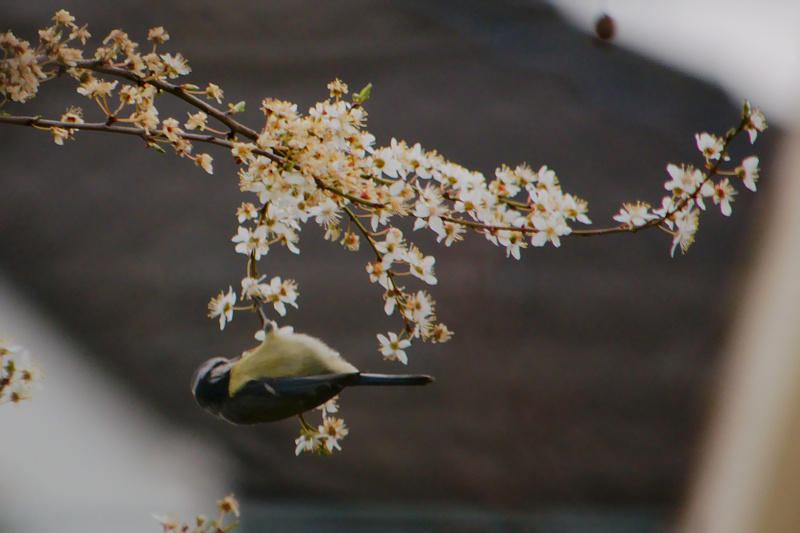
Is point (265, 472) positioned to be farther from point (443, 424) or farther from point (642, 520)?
point (642, 520)

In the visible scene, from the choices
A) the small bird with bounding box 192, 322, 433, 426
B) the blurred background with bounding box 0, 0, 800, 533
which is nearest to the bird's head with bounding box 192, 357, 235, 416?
the small bird with bounding box 192, 322, 433, 426

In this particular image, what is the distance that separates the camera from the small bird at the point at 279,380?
30 cm

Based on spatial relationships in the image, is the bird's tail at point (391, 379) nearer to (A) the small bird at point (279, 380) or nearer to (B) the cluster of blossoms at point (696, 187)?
(A) the small bird at point (279, 380)

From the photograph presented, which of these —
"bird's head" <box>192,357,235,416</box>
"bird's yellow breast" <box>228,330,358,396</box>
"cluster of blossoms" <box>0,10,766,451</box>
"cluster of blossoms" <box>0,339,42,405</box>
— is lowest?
"cluster of blossoms" <box>0,339,42,405</box>

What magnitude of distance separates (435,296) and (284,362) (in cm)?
104

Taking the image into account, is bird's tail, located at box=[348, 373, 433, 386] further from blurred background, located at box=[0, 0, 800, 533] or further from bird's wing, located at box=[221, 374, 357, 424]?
blurred background, located at box=[0, 0, 800, 533]

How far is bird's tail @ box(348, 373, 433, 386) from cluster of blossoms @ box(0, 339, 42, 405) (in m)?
0.15

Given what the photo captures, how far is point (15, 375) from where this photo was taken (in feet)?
0.97

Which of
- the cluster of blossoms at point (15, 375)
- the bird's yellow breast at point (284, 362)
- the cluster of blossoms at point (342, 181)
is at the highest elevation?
the cluster of blossoms at point (342, 181)

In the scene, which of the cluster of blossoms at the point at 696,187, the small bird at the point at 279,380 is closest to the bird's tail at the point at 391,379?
the small bird at the point at 279,380

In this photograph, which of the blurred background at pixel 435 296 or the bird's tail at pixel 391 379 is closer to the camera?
the bird's tail at pixel 391 379

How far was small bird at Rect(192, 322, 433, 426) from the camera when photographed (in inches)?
12.0

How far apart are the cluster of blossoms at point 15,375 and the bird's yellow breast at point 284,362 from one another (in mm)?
92

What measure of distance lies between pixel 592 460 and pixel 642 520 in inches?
7.3
